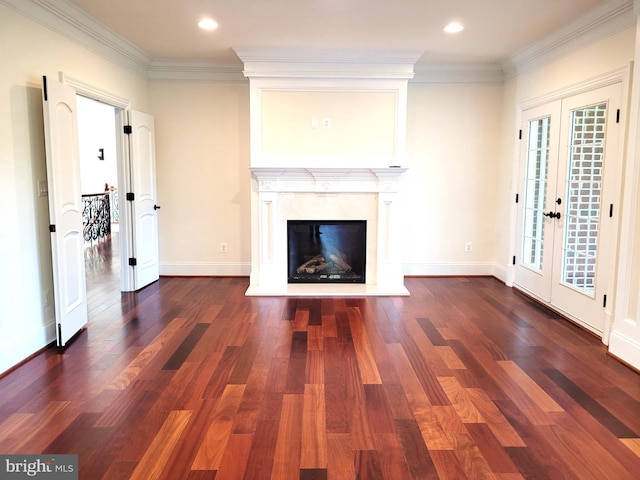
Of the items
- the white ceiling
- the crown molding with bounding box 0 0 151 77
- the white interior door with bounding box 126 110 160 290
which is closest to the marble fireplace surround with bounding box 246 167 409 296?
the white interior door with bounding box 126 110 160 290

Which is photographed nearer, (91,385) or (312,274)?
(91,385)

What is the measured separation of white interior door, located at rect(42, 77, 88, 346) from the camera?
3406mm

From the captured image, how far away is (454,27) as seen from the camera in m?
4.24

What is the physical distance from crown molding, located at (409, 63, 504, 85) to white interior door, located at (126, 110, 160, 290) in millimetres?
3328

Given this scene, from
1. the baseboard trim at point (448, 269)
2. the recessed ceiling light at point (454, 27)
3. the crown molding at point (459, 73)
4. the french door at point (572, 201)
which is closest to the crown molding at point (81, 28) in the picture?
the recessed ceiling light at point (454, 27)

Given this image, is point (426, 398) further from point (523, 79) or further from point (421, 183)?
point (523, 79)

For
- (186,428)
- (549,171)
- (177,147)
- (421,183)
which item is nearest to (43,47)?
(177,147)

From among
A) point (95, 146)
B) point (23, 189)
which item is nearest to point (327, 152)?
→ point (23, 189)

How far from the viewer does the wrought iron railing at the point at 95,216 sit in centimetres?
891

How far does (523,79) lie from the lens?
5.27 meters

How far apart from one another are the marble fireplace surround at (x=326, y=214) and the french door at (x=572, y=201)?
Answer: 1.49 meters

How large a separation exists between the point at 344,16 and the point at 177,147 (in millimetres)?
2857

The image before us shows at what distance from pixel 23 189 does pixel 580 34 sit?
15.7 ft

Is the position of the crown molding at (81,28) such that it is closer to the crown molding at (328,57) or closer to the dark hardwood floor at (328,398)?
the crown molding at (328,57)
